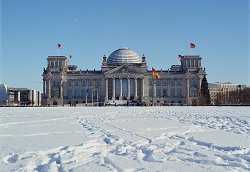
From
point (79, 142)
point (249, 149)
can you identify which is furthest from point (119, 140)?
point (249, 149)

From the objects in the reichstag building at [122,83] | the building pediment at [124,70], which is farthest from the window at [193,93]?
the building pediment at [124,70]

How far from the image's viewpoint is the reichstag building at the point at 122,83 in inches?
5064

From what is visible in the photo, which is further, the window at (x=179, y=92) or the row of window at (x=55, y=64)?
the row of window at (x=55, y=64)

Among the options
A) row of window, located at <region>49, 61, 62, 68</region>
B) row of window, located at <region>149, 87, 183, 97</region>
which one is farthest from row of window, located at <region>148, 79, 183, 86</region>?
row of window, located at <region>49, 61, 62, 68</region>

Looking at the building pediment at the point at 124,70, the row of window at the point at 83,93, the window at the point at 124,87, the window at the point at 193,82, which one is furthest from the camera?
the window at the point at 193,82

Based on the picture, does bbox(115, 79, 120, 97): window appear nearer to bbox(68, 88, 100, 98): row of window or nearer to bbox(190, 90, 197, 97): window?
bbox(68, 88, 100, 98): row of window

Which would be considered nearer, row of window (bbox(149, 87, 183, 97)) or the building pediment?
the building pediment

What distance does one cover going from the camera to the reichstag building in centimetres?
12862

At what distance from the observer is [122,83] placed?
130 metres

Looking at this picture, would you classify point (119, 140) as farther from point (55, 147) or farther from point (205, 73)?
point (205, 73)

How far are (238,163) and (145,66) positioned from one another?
123038mm

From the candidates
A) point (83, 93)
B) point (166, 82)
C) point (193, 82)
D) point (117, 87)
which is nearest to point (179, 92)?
point (166, 82)

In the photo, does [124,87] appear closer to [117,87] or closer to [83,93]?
[117,87]

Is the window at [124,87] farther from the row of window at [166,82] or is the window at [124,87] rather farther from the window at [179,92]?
the window at [179,92]
